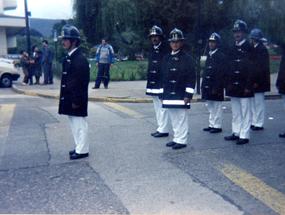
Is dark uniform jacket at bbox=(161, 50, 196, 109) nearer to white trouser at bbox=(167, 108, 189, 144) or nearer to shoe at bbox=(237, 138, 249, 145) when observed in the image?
white trouser at bbox=(167, 108, 189, 144)

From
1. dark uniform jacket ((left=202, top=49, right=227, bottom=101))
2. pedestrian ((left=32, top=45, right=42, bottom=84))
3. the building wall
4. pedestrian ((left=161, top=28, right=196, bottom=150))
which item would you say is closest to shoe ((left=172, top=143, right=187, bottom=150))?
pedestrian ((left=161, top=28, right=196, bottom=150))

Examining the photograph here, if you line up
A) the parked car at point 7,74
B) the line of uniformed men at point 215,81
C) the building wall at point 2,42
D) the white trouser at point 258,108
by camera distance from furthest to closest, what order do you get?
the building wall at point 2,42 → the parked car at point 7,74 → the white trouser at point 258,108 → the line of uniformed men at point 215,81

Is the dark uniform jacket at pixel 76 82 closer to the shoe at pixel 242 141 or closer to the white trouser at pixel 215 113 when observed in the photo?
the shoe at pixel 242 141

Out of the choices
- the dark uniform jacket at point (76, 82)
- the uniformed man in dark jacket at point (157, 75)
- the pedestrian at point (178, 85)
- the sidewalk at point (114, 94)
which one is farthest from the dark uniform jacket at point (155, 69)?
the sidewalk at point (114, 94)

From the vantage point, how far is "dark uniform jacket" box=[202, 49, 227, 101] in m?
8.46

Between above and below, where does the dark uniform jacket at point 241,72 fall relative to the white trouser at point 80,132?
above

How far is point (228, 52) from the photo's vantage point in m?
8.05

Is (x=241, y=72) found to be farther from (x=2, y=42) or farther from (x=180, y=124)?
(x=2, y=42)

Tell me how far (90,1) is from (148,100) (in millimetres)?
29984

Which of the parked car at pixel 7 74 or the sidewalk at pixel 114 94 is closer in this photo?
the sidewalk at pixel 114 94

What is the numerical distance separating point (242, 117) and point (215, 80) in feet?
3.71

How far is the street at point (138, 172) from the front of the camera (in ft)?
16.4

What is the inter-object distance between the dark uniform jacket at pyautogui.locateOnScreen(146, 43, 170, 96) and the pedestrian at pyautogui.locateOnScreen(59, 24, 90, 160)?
6.00 ft

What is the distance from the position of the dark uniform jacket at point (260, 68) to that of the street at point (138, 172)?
0.87 metres
